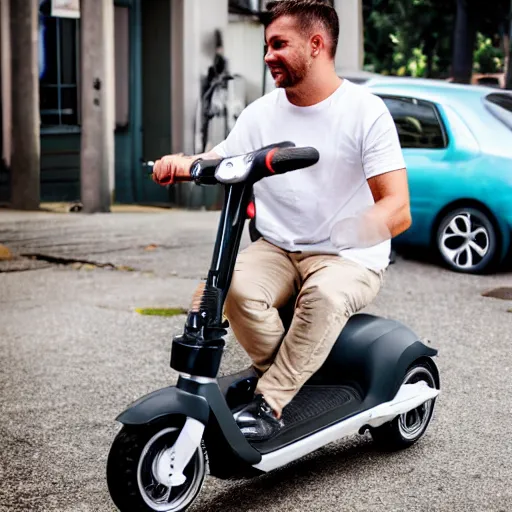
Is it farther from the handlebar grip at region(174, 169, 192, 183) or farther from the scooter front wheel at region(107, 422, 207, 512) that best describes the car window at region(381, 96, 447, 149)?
the scooter front wheel at region(107, 422, 207, 512)

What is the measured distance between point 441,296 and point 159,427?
16.1 ft

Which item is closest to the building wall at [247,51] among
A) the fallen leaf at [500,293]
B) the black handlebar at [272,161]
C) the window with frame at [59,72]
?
the window with frame at [59,72]

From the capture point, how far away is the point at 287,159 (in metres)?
3.46

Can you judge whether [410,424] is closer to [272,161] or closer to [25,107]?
[272,161]

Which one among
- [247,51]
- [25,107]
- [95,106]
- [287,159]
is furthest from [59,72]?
[287,159]

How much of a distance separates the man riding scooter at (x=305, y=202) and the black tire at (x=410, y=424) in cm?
50

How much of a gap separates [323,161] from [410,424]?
3.91 ft

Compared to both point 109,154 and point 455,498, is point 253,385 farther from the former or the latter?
point 109,154

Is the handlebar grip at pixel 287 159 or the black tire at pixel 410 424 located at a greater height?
the handlebar grip at pixel 287 159

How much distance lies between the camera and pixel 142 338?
6535 mm

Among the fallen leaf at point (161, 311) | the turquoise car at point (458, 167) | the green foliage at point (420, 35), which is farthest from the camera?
the green foliage at point (420, 35)

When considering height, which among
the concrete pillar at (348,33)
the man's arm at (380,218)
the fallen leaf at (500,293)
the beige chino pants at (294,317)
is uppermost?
the concrete pillar at (348,33)

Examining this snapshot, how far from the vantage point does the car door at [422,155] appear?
9.27m

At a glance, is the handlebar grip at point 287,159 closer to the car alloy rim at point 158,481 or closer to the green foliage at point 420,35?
the car alloy rim at point 158,481
